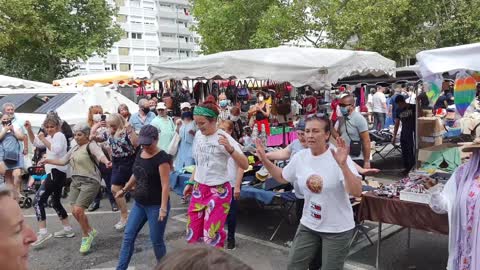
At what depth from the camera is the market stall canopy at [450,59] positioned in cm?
440

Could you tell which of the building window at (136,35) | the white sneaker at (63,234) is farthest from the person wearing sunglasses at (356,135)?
the building window at (136,35)

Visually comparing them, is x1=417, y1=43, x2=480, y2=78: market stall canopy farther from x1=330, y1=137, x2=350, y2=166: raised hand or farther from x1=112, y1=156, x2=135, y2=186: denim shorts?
x1=112, y1=156, x2=135, y2=186: denim shorts

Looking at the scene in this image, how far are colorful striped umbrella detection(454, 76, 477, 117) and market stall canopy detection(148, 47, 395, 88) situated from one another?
1.10 metres

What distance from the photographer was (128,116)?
915 centimetres

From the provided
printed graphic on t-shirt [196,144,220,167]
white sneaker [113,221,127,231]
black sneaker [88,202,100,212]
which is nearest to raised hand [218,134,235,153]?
printed graphic on t-shirt [196,144,220,167]

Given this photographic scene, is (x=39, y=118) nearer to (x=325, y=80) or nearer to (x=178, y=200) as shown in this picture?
(x=178, y=200)

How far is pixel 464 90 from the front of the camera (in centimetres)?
745

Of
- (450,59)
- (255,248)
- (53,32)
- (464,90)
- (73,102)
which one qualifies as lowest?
(255,248)

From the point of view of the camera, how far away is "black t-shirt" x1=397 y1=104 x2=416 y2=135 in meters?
9.48

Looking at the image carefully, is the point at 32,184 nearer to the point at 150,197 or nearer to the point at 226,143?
the point at 150,197

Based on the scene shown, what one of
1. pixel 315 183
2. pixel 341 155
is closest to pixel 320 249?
pixel 315 183

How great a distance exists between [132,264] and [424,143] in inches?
275

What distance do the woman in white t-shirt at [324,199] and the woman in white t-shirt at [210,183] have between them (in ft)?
3.56

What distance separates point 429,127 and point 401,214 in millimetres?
5733
